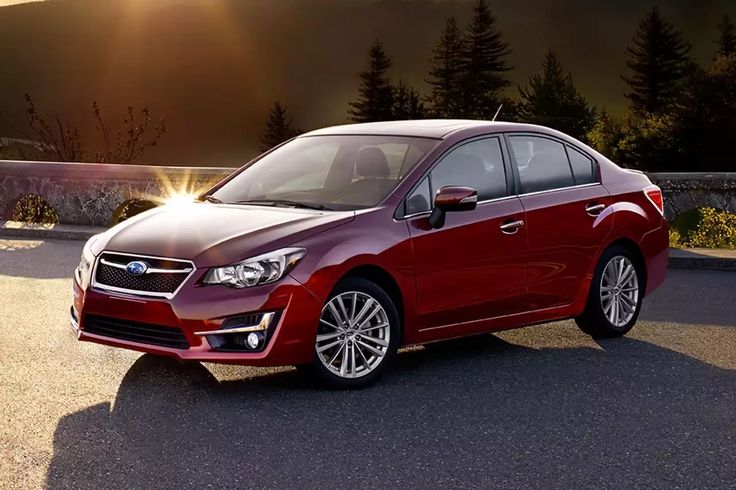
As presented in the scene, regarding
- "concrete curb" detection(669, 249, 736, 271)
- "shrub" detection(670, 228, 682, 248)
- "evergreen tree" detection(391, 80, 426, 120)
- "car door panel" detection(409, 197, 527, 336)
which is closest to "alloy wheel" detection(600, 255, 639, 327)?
"car door panel" detection(409, 197, 527, 336)

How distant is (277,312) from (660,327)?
13.9 ft

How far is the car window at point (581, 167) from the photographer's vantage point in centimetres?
866

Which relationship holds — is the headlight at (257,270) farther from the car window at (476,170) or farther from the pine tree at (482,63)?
the pine tree at (482,63)

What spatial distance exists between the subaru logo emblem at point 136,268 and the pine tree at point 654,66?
482ft

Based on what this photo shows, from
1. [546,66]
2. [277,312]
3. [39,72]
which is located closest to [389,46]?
[546,66]

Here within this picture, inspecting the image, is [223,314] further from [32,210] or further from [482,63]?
[482,63]

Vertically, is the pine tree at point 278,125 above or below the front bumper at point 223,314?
above

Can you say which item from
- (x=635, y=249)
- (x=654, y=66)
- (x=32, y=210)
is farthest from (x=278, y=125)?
(x=635, y=249)

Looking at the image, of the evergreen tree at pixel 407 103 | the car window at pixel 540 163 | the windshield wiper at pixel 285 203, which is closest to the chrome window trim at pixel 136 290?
the windshield wiper at pixel 285 203

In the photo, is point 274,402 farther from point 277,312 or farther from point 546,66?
point 546,66

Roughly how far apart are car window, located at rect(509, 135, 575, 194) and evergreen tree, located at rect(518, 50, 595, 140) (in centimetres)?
16233

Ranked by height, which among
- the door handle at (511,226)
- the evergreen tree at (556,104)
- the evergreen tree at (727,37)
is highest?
the evergreen tree at (727,37)

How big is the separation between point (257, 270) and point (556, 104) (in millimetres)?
171386

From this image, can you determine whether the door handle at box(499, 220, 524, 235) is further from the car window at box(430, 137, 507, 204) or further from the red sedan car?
the car window at box(430, 137, 507, 204)
